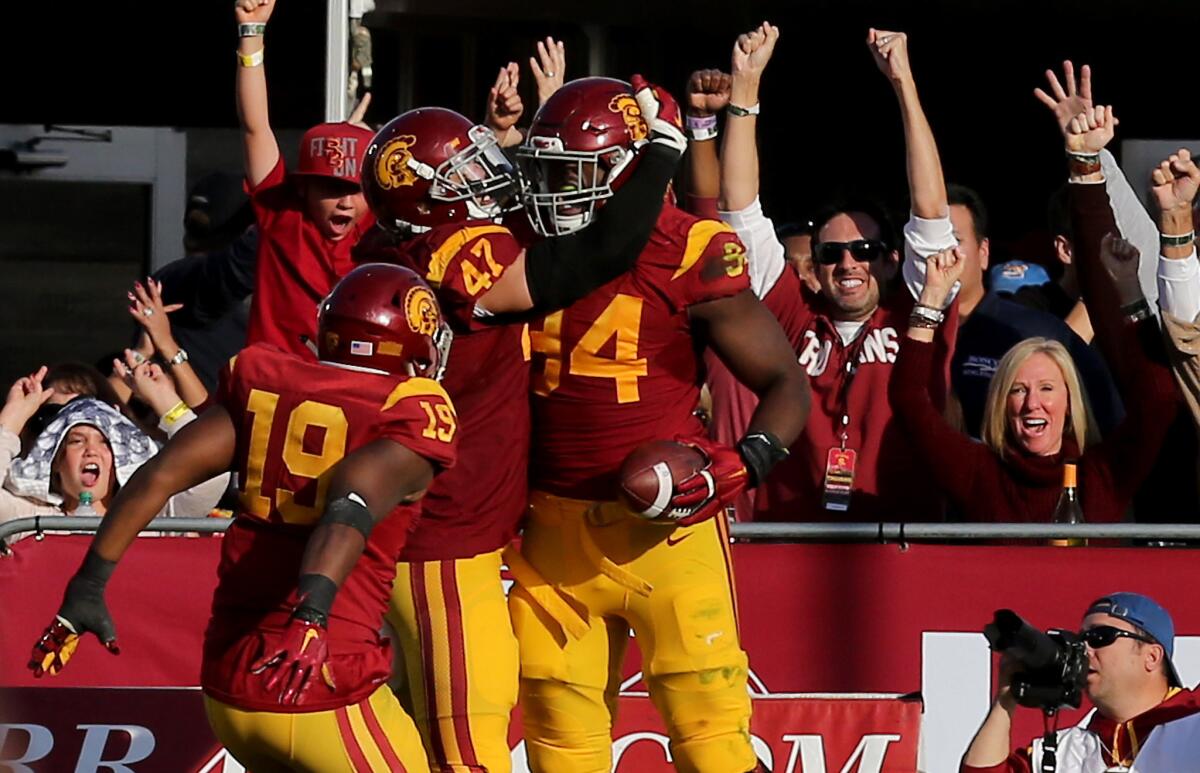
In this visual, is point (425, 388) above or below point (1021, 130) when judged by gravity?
below

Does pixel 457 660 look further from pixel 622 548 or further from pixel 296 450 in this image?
pixel 296 450

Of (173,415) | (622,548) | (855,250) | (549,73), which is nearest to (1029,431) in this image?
(855,250)

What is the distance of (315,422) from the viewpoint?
4910 mm

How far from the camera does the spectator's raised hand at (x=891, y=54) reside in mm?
7418

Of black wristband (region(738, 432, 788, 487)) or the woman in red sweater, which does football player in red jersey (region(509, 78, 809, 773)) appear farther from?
the woman in red sweater

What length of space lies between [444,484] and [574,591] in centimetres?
43

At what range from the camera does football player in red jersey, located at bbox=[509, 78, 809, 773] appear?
5.52 meters

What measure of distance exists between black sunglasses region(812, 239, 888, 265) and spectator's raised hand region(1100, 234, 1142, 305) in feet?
2.34

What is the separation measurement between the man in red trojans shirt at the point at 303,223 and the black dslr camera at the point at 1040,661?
2.92 m

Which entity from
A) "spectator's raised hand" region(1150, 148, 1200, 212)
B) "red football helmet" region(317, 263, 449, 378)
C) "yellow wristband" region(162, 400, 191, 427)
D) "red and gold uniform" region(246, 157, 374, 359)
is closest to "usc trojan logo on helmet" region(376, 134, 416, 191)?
"red football helmet" region(317, 263, 449, 378)

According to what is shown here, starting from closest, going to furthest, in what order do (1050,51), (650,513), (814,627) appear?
(650,513) < (814,627) < (1050,51)

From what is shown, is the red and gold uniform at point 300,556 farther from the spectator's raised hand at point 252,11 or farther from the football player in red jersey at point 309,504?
the spectator's raised hand at point 252,11

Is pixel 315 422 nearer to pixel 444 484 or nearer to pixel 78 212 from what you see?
pixel 444 484

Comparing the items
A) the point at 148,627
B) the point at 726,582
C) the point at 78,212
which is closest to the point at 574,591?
the point at 726,582
